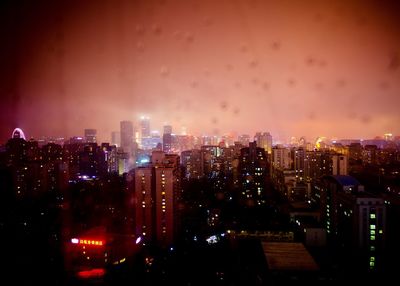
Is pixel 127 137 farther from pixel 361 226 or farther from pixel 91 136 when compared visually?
pixel 361 226

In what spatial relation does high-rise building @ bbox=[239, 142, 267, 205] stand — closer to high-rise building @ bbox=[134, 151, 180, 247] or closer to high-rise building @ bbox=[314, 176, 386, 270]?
high-rise building @ bbox=[134, 151, 180, 247]

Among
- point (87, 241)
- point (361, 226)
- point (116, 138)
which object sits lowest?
point (87, 241)

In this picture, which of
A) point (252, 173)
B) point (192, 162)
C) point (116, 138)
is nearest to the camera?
point (252, 173)

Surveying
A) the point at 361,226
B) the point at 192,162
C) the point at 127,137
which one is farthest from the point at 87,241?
the point at 192,162

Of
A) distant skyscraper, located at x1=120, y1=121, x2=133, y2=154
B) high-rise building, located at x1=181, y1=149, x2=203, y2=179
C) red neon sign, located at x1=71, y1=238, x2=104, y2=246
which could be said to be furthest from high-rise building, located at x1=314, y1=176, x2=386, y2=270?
high-rise building, located at x1=181, y1=149, x2=203, y2=179

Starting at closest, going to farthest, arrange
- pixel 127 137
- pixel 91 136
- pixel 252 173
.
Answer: pixel 252 173, pixel 91 136, pixel 127 137

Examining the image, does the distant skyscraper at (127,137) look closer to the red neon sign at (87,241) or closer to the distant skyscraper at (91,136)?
the distant skyscraper at (91,136)

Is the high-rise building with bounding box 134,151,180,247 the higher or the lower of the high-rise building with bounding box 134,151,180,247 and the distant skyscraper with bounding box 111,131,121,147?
the lower

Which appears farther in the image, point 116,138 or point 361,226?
point 116,138
